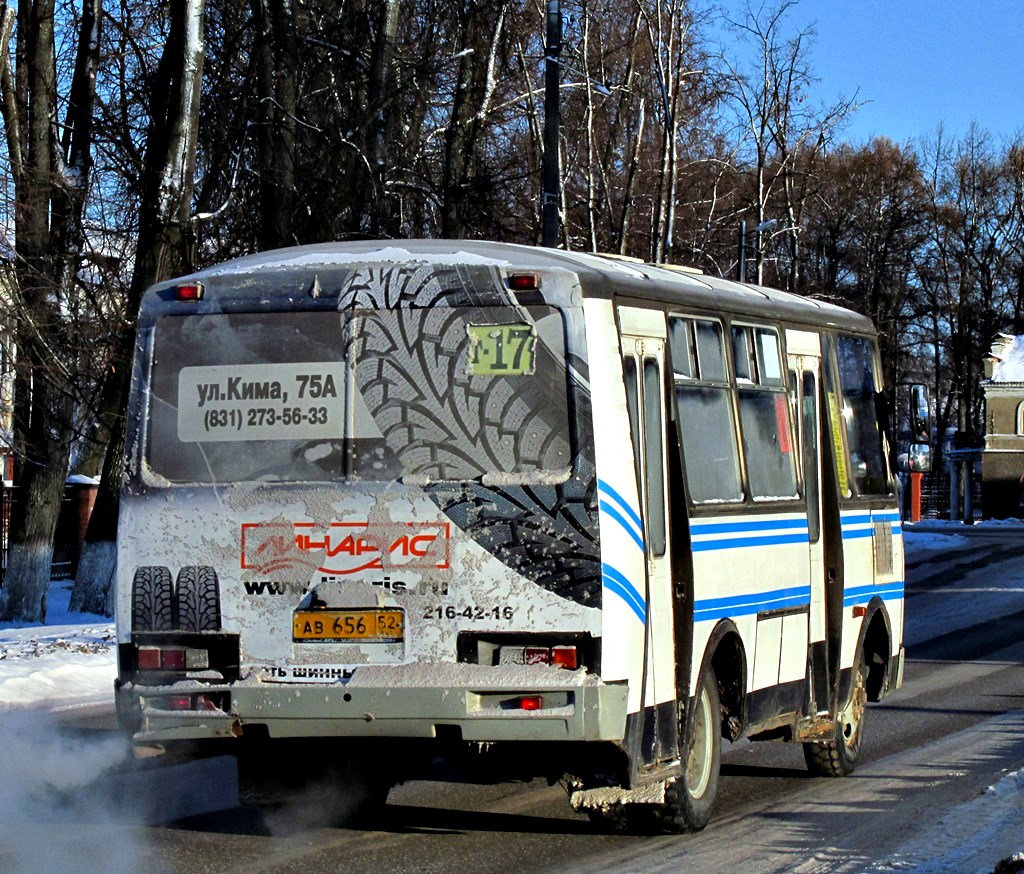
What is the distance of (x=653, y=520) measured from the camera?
25.0 feet

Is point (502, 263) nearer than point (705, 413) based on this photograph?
Yes

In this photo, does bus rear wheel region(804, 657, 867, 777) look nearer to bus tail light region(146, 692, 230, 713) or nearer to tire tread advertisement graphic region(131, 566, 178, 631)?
bus tail light region(146, 692, 230, 713)

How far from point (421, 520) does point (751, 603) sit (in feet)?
7.23

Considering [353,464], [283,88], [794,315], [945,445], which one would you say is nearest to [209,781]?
[353,464]

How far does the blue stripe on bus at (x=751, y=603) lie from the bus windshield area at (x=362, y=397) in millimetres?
1315

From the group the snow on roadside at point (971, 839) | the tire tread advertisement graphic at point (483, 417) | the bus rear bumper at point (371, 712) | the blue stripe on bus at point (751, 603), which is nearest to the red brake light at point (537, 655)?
the bus rear bumper at point (371, 712)

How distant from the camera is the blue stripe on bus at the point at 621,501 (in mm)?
7191

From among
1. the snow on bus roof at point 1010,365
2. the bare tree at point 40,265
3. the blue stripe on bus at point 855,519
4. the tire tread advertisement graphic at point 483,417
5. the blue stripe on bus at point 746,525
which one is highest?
the snow on bus roof at point 1010,365

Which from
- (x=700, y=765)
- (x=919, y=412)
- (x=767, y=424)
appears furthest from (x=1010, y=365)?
(x=700, y=765)

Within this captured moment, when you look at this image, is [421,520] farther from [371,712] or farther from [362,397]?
[371,712]

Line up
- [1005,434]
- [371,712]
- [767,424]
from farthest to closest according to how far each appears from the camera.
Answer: [1005,434] → [767,424] → [371,712]

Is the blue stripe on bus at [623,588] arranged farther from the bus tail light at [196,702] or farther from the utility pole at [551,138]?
the utility pole at [551,138]

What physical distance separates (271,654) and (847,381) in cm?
478

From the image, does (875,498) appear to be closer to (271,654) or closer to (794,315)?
(794,315)
